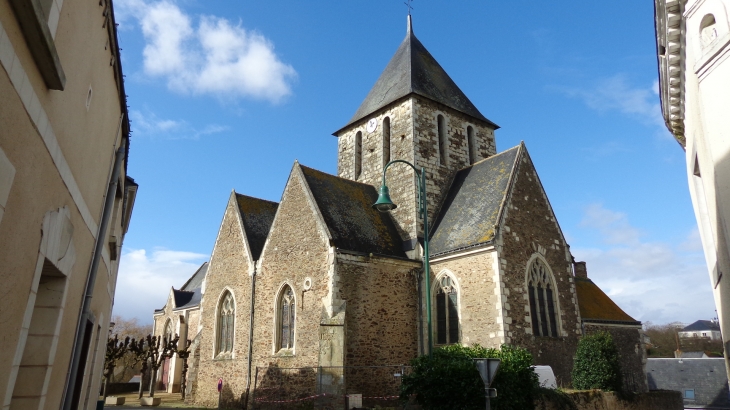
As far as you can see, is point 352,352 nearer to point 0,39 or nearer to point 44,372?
point 44,372

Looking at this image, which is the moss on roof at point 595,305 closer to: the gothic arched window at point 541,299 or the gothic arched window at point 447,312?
the gothic arched window at point 541,299

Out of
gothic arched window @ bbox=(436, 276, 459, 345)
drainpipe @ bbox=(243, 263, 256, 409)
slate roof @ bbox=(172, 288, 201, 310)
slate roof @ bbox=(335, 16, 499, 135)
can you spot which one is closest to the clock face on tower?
slate roof @ bbox=(335, 16, 499, 135)

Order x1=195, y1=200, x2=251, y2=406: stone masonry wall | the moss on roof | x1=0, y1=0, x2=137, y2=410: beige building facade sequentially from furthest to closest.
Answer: x1=195, y1=200, x2=251, y2=406: stone masonry wall
the moss on roof
x1=0, y1=0, x2=137, y2=410: beige building facade

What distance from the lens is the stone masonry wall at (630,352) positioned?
17594mm

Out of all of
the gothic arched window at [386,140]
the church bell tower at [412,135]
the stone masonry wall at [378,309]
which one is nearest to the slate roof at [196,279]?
the church bell tower at [412,135]

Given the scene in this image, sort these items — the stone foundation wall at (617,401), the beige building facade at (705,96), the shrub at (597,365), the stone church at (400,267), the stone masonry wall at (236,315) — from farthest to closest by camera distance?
the stone masonry wall at (236,315), the stone church at (400,267), the shrub at (597,365), the stone foundation wall at (617,401), the beige building facade at (705,96)

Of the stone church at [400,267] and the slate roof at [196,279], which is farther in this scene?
the slate roof at [196,279]

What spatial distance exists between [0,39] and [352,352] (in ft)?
42.5

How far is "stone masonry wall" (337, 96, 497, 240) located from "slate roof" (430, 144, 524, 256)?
0.69 meters

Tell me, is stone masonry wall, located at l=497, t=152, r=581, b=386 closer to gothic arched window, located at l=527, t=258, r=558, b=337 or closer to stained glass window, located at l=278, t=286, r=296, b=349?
gothic arched window, located at l=527, t=258, r=558, b=337

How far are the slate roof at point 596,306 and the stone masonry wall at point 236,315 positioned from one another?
40.4 ft

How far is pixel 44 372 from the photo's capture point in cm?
496

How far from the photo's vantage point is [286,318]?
55.2ft

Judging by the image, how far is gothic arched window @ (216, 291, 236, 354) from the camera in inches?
769
